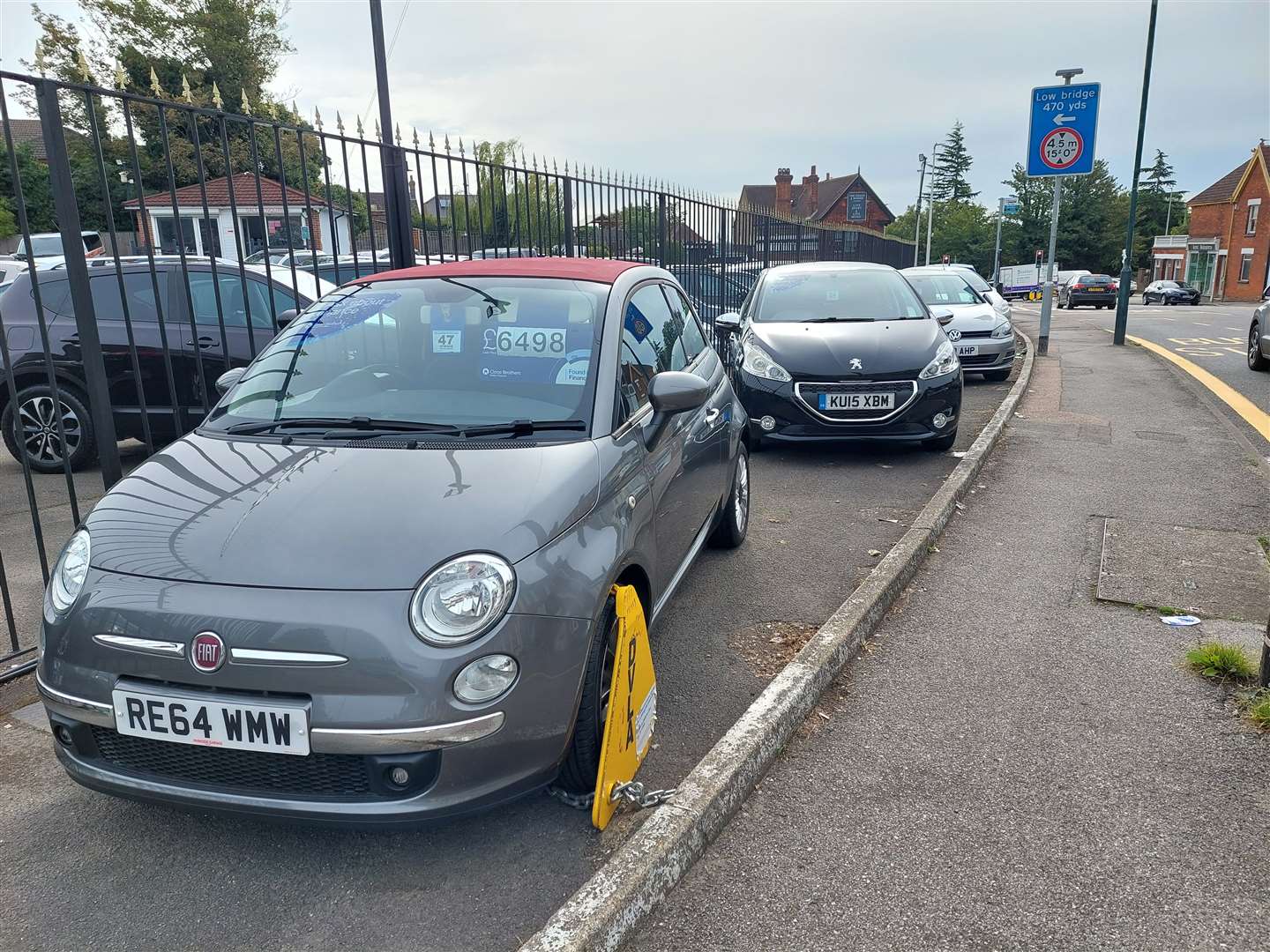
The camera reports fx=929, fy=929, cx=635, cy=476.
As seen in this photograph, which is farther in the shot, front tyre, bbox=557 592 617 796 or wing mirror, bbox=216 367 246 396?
wing mirror, bbox=216 367 246 396

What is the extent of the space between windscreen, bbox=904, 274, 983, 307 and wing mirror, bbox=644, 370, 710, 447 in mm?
10493

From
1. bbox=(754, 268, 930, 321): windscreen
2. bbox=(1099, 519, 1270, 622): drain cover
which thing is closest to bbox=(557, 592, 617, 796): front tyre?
bbox=(1099, 519, 1270, 622): drain cover

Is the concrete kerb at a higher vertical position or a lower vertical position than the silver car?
lower

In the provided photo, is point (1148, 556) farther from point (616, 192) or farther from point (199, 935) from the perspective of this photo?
point (616, 192)

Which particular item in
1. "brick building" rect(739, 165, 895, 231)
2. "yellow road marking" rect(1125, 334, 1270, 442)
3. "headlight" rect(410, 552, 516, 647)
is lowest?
"yellow road marking" rect(1125, 334, 1270, 442)

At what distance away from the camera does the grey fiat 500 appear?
93.0 inches

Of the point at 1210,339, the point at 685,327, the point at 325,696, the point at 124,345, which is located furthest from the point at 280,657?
the point at 1210,339

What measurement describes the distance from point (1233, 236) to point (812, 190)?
123 ft

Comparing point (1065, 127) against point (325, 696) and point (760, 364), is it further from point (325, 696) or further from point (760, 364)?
point (325, 696)

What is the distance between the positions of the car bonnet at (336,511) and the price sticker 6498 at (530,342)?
54 centimetres

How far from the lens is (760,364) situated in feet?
24.4

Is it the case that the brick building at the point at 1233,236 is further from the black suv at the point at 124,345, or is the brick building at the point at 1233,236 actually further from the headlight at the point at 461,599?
the headlight at the point at 461,599

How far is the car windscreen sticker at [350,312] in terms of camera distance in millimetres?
3787

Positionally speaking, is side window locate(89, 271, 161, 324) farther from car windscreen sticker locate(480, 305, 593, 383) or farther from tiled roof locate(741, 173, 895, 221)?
tiled roof locate(741, 173, 895, 221)
